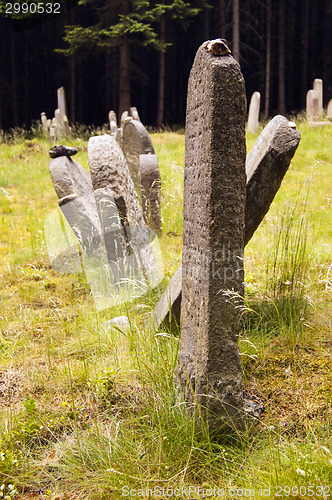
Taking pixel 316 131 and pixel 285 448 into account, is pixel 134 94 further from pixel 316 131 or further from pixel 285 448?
pixel 285 448

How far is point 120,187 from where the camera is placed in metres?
3.78

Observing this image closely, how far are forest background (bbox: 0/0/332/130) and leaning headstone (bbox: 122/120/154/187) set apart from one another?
12.7 m

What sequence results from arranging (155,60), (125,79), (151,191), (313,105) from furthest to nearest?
(155,60) → (125,79) → (313,105) → (151,191)

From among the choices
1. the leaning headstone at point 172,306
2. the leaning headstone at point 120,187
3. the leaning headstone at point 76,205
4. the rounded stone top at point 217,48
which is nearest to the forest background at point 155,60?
the leaning headstone at point 76,205

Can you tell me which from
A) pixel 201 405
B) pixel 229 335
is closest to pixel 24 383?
pixel 201 405

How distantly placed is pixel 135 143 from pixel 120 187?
2941 mm

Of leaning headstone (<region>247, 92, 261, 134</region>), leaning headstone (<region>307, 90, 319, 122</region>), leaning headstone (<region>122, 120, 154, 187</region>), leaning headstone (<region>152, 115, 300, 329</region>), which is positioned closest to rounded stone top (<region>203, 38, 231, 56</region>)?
leaning headstone (<region>152, 115, 300, 329</region>)

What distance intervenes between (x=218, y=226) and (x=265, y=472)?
3.53 feet

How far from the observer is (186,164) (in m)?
2.34

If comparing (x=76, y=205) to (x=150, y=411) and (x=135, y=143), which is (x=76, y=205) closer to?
(x=135, y=143)

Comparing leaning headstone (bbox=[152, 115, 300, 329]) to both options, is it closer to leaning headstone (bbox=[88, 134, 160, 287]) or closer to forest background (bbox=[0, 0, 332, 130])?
leaning headstone (bbox=[88, 134, 160, 287])

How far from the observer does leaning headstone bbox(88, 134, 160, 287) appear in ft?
12.3

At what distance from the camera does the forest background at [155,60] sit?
20.1 meters

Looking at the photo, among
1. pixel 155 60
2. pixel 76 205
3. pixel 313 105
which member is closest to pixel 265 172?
pixel 76 205
